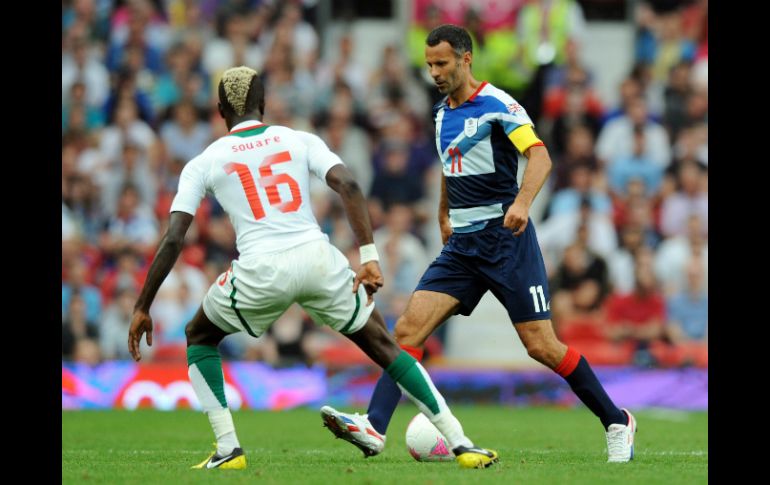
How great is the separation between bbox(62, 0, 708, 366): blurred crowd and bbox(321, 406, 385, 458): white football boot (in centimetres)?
668

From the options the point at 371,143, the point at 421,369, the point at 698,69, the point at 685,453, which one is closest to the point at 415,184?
the point at 371,143

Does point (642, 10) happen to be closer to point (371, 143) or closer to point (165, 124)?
point (371, 143)

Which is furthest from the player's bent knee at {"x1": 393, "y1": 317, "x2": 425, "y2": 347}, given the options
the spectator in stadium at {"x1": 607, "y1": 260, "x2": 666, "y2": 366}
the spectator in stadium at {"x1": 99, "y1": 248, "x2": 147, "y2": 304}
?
the spectator in stadium at {"x1": 99, "y1": 248, "x2": 147, "y2": 304}

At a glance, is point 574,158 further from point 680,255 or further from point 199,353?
point 199,353

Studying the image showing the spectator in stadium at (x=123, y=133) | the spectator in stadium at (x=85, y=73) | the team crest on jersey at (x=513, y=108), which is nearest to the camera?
the team crest on jersey at (x=513, y=108)

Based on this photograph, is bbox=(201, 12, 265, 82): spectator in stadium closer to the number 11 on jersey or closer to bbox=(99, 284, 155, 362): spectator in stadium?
bbox=(99, 284, 155, 362): spectator in stadium

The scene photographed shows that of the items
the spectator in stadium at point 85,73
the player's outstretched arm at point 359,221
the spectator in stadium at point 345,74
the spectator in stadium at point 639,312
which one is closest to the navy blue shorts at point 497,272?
the player's outstretched arm at point 359,221

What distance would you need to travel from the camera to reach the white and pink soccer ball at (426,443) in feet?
28.5

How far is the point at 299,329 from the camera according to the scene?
15.8m

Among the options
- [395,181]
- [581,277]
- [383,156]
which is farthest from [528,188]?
[383,156]

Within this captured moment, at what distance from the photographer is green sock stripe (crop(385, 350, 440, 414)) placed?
7.89 metres

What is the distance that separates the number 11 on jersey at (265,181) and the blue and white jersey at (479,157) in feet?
4.61

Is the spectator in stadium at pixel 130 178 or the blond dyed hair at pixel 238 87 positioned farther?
the spectator in stadium at pixel 130 178

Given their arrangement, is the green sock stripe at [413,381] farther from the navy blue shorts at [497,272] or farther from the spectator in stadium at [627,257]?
the spectator in stadium at [627,257]
